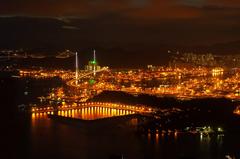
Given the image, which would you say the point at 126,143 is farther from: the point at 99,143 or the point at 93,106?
the point at 93,106

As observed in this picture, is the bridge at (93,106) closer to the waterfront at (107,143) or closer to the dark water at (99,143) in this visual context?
the dark water at (99,143)

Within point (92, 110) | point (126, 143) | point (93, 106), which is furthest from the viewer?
point (93, 106)

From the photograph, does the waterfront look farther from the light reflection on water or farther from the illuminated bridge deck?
the illuminated bridge deck

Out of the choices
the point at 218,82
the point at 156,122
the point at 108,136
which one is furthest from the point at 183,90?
the point at 108,136

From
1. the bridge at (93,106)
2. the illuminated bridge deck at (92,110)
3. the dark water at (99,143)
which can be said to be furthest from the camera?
the bridge at (93,106)

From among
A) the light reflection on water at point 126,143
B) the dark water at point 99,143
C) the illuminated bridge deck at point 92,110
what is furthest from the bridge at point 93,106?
the light reflection on water at point 126,143

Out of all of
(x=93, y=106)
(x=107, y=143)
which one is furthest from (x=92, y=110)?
(x=107, y=143)

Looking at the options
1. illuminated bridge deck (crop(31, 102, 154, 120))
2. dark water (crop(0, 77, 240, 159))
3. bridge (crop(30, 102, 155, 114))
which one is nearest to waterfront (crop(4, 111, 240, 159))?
dark water (crop(0, 77, 240, 159))

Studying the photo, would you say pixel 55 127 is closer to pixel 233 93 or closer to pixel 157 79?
pixel 233 93

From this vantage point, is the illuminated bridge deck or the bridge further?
the bridge
